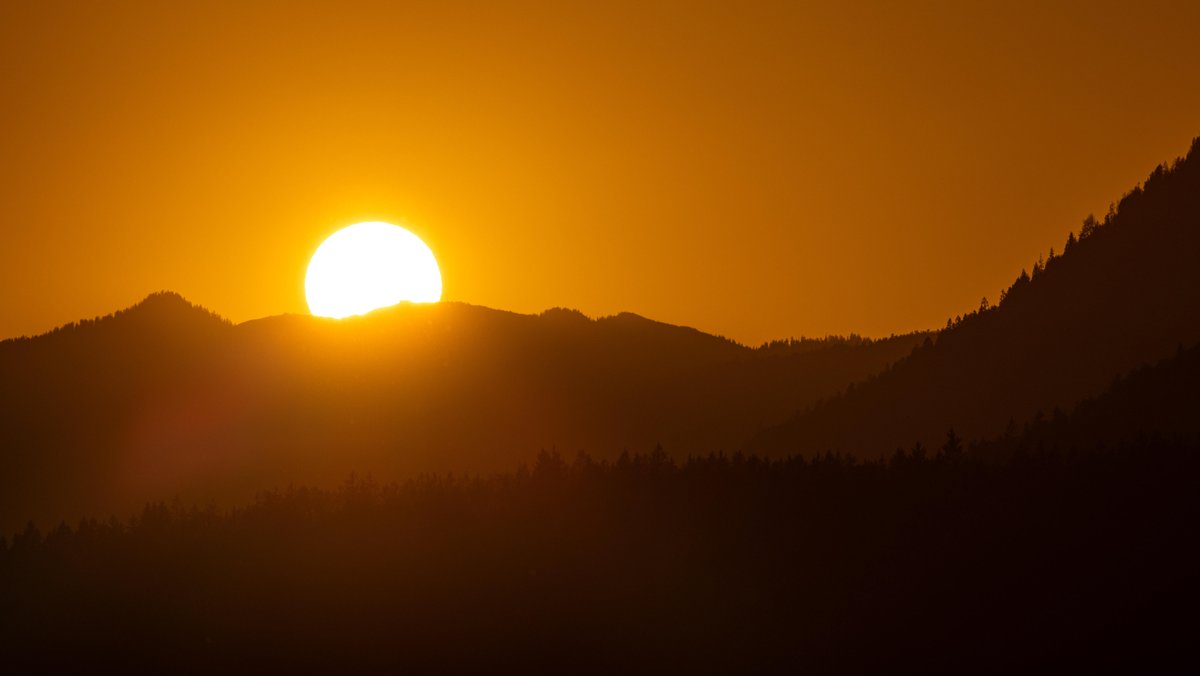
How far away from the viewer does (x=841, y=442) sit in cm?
12775

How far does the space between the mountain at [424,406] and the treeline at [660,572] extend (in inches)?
2634

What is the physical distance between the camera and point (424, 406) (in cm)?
18562

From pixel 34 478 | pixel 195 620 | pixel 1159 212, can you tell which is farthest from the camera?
pixel 34 478

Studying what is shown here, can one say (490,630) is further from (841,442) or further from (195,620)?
(841,442)

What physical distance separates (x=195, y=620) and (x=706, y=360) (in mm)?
103146

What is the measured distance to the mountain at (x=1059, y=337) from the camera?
352 ft

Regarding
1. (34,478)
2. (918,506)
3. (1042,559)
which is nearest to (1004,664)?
(1042,559)

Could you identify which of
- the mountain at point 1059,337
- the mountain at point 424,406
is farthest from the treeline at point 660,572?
the mountain at point 424,406

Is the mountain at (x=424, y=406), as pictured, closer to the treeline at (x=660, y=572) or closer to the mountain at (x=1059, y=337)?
the mountain at (x=1059, y=337)

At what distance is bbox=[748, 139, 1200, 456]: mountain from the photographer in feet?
352

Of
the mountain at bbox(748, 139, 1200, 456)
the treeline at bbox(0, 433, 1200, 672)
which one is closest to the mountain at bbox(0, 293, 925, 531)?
the mountain at bbox(748, 139, 1200, 456)

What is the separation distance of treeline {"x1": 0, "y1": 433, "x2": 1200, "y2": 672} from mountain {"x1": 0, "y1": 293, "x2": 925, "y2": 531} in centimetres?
6691

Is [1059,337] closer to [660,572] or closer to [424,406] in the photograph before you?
[660,572]

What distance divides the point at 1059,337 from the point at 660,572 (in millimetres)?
35480
